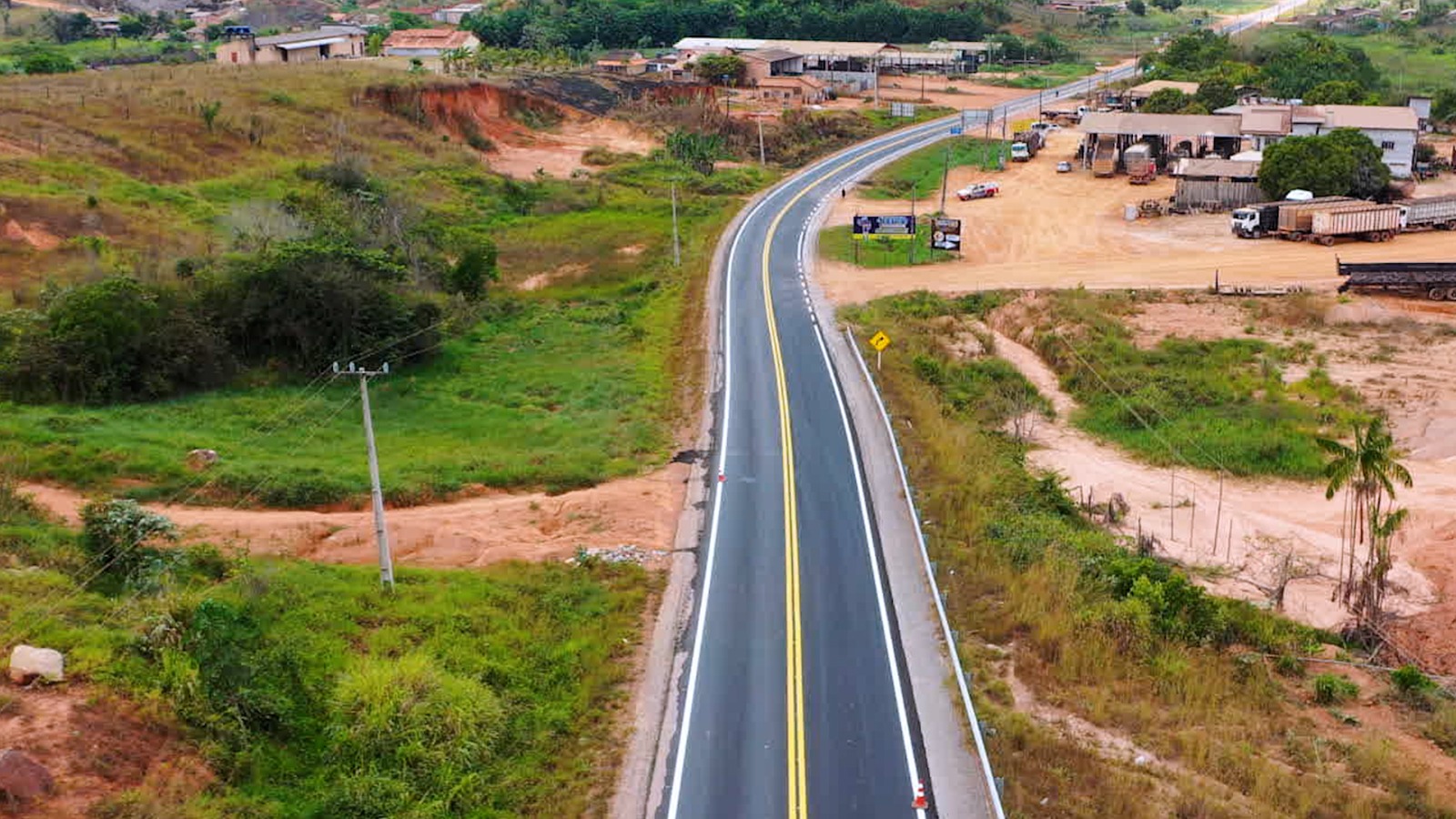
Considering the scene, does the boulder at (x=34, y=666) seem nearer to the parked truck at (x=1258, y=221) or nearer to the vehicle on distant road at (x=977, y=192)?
the parked truck at (x=1258, y=221)

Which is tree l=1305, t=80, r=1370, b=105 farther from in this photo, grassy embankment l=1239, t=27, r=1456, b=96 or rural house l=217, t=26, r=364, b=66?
rural house l=217, t=26, r=364, b=66

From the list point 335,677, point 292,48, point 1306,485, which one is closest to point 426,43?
point 292,48

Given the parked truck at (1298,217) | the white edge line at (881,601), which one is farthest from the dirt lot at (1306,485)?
the parked truck at (1298,217)

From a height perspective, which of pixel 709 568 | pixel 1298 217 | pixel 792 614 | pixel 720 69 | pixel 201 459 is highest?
pixel 720 69

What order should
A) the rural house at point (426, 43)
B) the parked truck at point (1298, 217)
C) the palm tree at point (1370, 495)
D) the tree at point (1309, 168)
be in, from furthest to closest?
the rural house at point (426, 43) → the tree at point (1309, 168) → the parked truck at point (1298, 217) → the palm tree at point (1370, 495)

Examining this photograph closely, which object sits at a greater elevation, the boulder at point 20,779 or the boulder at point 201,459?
the boulder at point 201,459

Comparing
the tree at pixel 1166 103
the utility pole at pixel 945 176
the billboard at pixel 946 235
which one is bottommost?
the billboard at pixel 946 235

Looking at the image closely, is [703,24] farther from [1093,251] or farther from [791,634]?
[791,634]
